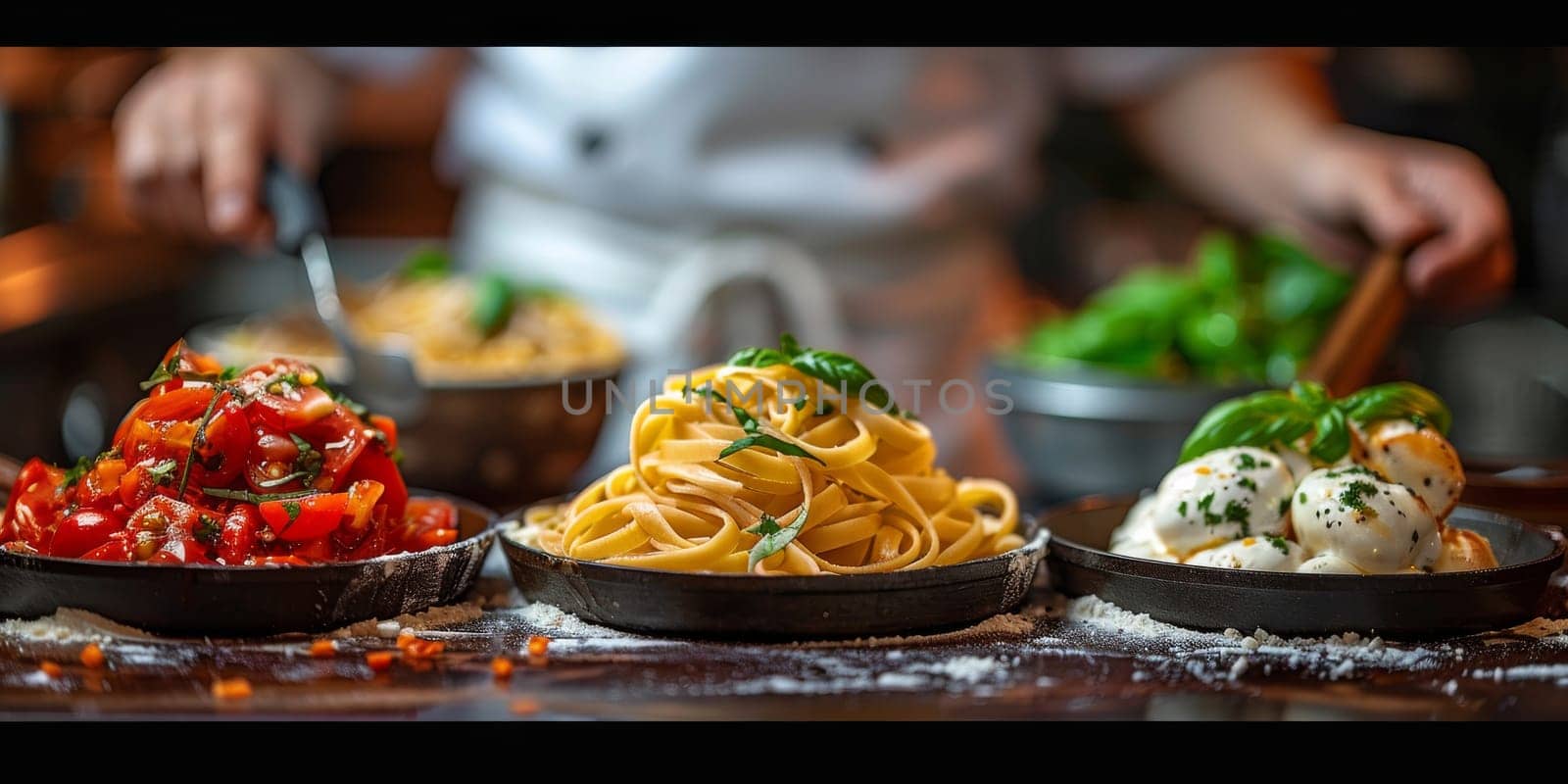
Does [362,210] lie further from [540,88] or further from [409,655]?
[409,655]

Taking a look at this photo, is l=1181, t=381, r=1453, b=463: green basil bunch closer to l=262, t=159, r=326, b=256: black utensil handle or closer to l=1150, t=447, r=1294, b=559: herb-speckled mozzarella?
l=1150, t=447, r=1294, b=559: herb-speckled mozzarella

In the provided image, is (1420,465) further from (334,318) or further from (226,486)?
(334,318)

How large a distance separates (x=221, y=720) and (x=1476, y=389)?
4405 millimetres

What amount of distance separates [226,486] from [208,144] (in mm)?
1491

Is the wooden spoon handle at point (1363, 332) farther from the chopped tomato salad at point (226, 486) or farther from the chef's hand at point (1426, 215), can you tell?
the chopped tomato salad at point (226, 486)

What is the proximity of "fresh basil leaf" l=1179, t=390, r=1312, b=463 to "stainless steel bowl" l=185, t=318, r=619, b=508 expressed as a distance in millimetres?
1378

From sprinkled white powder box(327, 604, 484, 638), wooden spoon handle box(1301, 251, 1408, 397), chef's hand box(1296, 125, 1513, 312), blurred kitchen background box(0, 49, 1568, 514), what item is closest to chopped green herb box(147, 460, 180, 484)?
sprinkled white powder box(327, 604, 484, 638)

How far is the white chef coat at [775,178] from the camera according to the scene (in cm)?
364

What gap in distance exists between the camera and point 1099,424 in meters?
3.06

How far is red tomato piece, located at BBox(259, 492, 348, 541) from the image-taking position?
1.89 m

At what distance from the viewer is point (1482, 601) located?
1.91 meters
